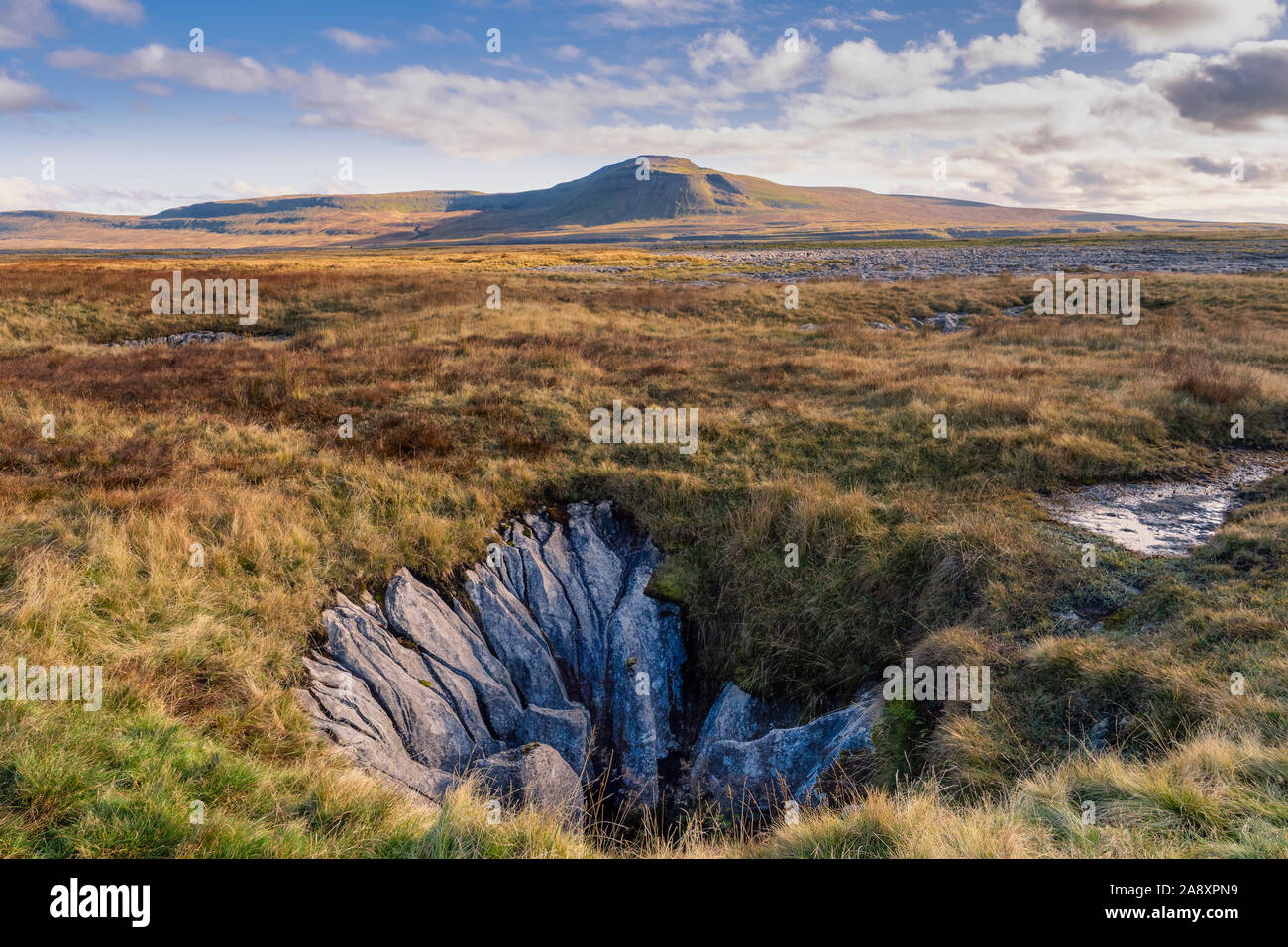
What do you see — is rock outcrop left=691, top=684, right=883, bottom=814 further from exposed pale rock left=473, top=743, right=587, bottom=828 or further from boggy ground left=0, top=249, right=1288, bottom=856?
exposed pale rock left=473, top=743, right=587, bottom=828

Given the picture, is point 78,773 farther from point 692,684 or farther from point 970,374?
point 970,374

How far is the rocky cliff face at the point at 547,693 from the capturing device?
716 centimetres

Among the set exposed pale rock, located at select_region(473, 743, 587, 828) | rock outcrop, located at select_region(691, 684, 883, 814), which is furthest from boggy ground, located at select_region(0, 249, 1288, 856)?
exposed pale rock, located at select_region(473, 743, 587, 828)

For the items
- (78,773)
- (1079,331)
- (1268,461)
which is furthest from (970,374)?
(78,773)

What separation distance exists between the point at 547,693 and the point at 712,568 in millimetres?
3351

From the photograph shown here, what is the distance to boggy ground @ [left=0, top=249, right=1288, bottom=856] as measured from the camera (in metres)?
4.36

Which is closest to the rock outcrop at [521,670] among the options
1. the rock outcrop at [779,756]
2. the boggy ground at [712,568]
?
the boggy ground at [712,568]

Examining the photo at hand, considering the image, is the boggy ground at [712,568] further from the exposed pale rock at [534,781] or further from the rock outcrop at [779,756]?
the exposed pale rock at [534,781]

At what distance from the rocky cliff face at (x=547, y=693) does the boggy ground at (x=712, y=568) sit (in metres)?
0.49

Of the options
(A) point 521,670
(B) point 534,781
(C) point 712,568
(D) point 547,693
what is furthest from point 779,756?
(A) point 521,670

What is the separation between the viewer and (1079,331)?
80.6ft

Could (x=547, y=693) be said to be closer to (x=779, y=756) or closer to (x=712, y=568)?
(x=712, y=568)

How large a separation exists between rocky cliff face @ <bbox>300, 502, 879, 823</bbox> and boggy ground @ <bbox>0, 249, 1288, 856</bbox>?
487 mm

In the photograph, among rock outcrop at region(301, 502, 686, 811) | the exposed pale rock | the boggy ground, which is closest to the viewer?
the boggy ground
